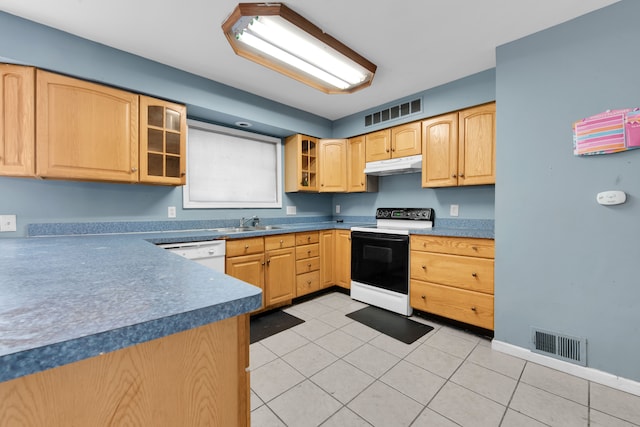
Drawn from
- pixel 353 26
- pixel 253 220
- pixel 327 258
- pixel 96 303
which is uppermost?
pixel 353 26

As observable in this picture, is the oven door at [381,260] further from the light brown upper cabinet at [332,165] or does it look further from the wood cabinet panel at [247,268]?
the wood cabinet panel at [247,268]

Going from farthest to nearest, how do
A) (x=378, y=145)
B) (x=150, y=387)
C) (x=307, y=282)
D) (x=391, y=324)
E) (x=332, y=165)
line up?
(x=332, y=165), (x=378, y=145), (x=307, y=282), (x=391, y=324), (x=150, y=387)

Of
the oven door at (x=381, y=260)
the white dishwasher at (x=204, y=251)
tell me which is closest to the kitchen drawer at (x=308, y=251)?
the oven door at (x=381, y=260)

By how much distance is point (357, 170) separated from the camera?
3584 mm

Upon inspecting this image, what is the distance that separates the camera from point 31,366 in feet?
1.37

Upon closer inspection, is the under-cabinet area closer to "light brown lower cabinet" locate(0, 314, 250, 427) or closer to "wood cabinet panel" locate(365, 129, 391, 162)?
"light brown lower cabinet" locate(0, 314, 250, 427)

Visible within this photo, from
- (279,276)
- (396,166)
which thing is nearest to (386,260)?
(396,166)

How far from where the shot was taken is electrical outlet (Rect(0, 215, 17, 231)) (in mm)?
1888

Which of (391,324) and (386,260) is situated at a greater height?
(386,260)

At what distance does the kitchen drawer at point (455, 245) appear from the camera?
221cm

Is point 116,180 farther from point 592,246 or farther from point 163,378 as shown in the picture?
point 592,246

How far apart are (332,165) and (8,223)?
317 centimetres

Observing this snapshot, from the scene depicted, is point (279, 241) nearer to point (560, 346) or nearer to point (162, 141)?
point (162, 141)

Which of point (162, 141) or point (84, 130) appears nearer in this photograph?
point (84, 130)
